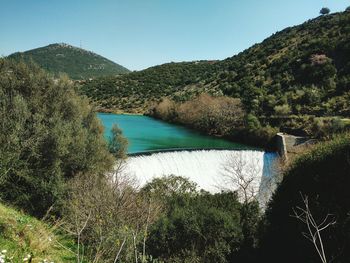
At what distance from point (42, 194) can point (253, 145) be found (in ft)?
108

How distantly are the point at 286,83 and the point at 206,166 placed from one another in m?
35.9

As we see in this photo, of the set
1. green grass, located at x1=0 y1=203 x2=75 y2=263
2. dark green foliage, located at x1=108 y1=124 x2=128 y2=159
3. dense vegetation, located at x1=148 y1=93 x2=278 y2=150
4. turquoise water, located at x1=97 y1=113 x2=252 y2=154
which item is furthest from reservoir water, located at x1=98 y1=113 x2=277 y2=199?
green grass, located at x1=0 y1=203 x2=75 y2=263

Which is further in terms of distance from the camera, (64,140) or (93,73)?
(93,73)

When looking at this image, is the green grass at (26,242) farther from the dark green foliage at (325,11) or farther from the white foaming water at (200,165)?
the dark green foliage at (325,11)

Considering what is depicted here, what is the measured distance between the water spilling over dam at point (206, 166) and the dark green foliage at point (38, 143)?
21.0ft

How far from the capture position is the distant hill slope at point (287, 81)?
51438mm

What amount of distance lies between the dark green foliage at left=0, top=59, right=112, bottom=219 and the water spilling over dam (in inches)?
252

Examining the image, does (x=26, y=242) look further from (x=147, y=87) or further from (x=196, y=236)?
(x=147, y=87)

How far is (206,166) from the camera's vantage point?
105 ft

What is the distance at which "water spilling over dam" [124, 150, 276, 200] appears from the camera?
2762cm

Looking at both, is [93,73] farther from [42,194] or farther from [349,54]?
[42,194]

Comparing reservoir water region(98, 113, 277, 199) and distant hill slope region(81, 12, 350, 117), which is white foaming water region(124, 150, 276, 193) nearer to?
reservoir water region(98, 113, 277, 199)

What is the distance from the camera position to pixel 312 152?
46.3 ft

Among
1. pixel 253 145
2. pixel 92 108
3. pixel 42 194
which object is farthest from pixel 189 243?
pixel 253 145
